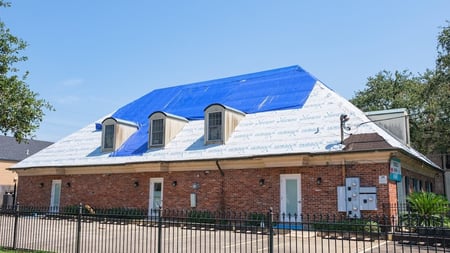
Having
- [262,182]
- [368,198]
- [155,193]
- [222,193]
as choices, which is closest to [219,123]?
[222,193]

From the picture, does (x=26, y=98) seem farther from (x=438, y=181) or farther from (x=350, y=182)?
(x=438, y=181)

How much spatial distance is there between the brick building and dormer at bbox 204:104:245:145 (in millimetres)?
49

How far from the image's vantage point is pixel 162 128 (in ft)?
69.4

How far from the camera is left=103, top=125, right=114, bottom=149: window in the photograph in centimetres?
2285

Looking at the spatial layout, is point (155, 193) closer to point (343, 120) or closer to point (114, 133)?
point (114, 133)

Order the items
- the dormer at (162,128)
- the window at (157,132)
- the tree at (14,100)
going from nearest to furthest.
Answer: the tree at (14,100)
the dormer at (162,128)
the window at (157,132)

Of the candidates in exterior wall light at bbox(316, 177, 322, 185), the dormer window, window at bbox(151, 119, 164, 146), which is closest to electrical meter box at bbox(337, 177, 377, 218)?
exterior wall light at bbox(316, 177, 322, 185)

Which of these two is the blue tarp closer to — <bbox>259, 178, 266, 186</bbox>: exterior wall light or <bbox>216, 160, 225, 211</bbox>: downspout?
<bbox>216, 160, 225, 211</bbox>: downspout

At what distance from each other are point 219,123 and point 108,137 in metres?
7.24

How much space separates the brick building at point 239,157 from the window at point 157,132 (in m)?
0.05

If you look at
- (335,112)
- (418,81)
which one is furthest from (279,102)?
(418,81)

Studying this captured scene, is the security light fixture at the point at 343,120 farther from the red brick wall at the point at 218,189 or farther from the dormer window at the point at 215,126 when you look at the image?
the dormer window at the point at 215,126

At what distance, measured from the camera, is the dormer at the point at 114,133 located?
22625mm

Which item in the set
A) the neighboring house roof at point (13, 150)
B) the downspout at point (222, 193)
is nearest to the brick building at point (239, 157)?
the downspout at point (222, 193)
